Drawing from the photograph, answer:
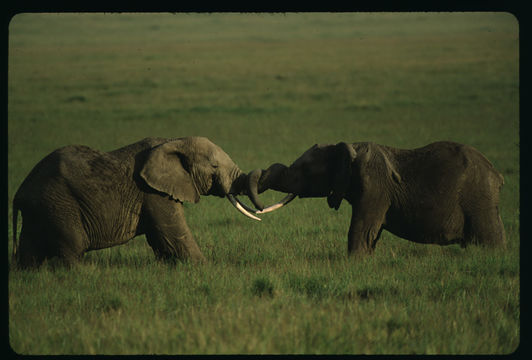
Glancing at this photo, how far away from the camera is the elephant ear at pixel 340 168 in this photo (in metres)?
8.62

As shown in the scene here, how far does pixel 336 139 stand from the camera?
20234 millimetres

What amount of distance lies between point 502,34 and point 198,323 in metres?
37.2

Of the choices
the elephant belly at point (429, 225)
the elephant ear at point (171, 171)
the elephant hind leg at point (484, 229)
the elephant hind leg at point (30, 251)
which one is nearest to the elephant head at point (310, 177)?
the elephant belly at point (429, 225)

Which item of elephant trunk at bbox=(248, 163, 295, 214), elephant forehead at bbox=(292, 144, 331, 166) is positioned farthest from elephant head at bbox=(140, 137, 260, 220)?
elephant forehead at bbox=(292, 144, 331, 166)

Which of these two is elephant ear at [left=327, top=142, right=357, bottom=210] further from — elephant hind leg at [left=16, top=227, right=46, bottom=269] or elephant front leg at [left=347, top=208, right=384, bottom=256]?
elephant hind leg at [left=16, top=227, right=46, bottom=269]

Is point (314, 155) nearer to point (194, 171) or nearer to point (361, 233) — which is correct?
point (361, 233)

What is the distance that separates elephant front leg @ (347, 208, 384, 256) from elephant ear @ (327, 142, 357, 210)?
0.31 metres

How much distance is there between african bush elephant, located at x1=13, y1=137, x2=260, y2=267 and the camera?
8.16m

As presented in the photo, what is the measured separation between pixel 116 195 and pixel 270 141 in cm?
1227

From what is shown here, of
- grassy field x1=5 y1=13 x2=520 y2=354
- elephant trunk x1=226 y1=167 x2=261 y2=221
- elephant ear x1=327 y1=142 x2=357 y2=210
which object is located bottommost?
grassy field x1=5 y1=13 x2=520 y2=354

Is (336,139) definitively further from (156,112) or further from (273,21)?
(273,21)

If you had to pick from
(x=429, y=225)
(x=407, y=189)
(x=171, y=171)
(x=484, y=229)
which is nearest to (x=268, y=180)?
(x=171, y=171)

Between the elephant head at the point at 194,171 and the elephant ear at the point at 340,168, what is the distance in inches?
43.4

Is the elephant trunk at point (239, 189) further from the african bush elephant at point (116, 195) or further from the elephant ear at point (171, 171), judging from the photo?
the elephant ear at point (171, 171)
